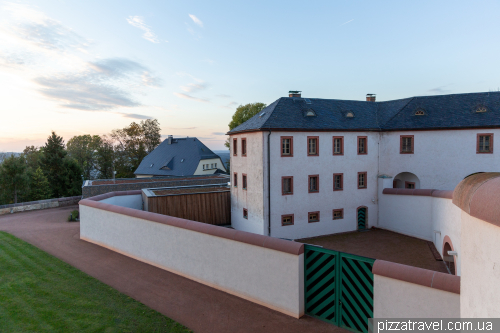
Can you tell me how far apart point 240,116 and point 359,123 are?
28.7 meters

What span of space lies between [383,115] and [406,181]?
6398 millimetres

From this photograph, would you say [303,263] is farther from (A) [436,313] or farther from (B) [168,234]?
(B) [168,234]

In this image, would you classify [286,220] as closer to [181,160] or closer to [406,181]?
[406,181]

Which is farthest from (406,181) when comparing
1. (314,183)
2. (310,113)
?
(310,113)

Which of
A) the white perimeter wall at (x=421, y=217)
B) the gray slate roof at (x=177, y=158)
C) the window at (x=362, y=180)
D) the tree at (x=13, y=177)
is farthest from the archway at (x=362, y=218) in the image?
the tree at (x=13, y=177)

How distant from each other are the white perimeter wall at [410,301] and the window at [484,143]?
21.5 meters

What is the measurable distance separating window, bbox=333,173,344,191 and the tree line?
69.9ft

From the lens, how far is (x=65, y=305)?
29.2ft

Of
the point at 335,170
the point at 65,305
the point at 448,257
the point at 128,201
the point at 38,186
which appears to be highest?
the point at 335,170

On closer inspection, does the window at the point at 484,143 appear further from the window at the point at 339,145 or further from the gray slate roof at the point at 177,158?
the gray slate roof at the point at 177,158

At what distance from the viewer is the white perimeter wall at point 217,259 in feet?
28.5

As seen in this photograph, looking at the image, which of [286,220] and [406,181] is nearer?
[286,220]

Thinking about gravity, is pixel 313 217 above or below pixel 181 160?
below

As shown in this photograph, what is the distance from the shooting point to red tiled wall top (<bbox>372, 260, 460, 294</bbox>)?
20.9ft
